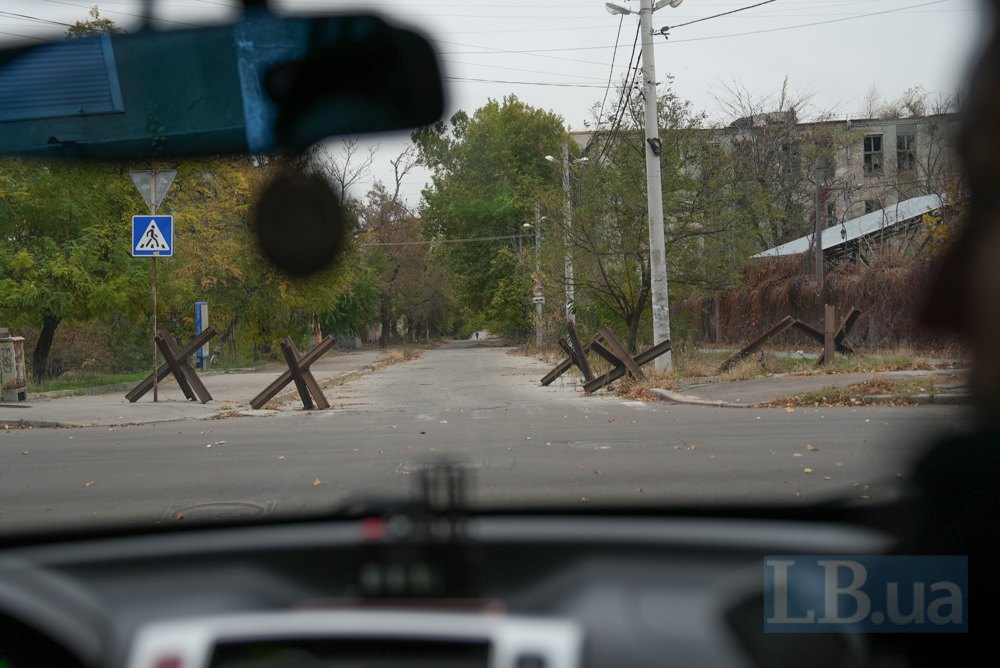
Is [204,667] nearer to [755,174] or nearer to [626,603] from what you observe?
[626,603]

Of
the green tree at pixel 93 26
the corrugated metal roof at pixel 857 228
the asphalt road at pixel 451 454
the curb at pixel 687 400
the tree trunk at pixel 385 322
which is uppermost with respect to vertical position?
the green tree at pixel 93 26

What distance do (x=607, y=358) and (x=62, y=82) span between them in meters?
13.6

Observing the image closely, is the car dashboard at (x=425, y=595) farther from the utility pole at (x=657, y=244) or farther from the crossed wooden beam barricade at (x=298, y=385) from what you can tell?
the utility pole at (x=657, y=244)

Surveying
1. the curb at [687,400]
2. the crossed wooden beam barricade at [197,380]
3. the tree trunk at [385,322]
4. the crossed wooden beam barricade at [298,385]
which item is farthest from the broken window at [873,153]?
the curb at [687,400]

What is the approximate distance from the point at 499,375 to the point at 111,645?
14.0 meters

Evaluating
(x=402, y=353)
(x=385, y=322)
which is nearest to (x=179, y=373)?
(x=402, y=353)

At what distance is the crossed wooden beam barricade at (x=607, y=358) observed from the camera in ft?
49.5

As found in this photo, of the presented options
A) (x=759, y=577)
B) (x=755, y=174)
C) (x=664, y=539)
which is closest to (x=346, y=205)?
(x=664, y=539)

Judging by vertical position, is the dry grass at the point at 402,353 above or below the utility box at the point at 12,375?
above

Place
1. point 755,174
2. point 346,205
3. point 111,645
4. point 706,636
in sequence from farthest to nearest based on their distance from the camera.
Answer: point 755,174, point 346,205, point 111,645, point 706,636

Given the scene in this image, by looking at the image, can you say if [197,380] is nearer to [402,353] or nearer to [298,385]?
[298,385]

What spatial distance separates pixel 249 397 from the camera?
544 inches

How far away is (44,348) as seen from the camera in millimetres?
4316

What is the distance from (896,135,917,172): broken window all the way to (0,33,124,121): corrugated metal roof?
7.39 ft
